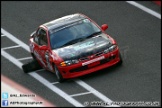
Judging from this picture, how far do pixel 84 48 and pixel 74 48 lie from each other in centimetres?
29

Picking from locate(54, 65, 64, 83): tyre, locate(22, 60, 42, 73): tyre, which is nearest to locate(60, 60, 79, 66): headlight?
locate(54, 65, 64, 83): tyre

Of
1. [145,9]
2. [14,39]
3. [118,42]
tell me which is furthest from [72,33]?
[145,9]

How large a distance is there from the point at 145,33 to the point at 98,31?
9.96 feet

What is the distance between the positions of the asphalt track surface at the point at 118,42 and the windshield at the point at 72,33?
105 centimetres

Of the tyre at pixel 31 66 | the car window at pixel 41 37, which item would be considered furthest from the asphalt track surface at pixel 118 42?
the car window at pixel 41 37

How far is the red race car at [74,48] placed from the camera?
18234 mm

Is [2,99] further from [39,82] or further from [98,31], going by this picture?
[98,31]

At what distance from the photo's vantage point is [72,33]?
19.2 meters

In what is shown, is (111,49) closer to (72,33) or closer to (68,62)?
(68,62)

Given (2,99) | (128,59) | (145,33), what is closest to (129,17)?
(145,33)

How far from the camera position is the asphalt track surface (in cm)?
1747

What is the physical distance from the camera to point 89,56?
18188mm

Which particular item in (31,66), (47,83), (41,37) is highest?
(41,37)

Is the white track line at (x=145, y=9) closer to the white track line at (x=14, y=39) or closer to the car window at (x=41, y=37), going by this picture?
the white track line at (x=14, y=39)
